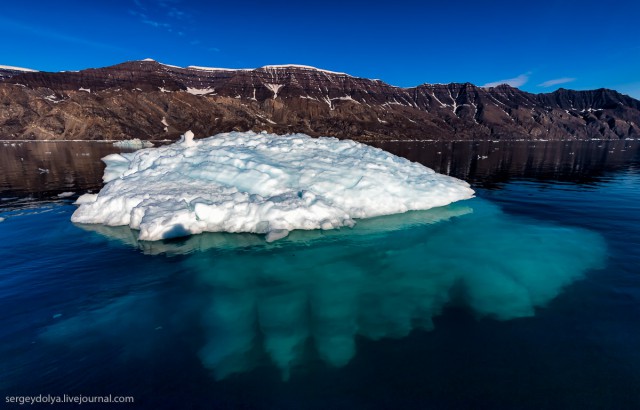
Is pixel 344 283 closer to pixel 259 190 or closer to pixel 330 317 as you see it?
pixel 330 317

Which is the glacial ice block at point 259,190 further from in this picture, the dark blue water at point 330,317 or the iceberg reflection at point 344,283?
the dark blue water at point 330,317

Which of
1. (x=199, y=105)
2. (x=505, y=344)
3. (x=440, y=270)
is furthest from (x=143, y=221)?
(x=199, y=105)

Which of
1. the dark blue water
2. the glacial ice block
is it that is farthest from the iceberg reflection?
the glacial ice block

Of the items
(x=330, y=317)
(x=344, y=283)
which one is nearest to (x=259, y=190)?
(x=344, y=283)

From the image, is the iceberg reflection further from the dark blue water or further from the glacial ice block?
the glacial ice block

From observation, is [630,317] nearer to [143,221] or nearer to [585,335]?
[585,335]

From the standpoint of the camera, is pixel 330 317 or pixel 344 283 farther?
pixel 344 283
